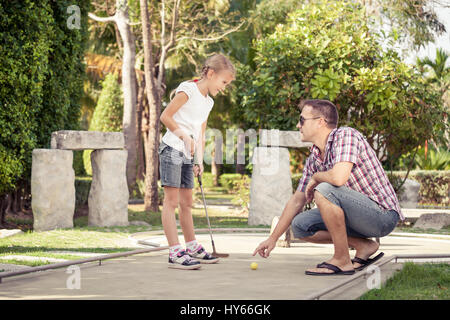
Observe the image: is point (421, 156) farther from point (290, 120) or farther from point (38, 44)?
point (38, 44)

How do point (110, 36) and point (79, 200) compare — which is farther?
point (110, 36)

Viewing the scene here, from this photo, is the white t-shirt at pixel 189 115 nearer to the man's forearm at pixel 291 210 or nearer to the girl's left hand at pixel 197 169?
the girl's left hand at pixel 197 169

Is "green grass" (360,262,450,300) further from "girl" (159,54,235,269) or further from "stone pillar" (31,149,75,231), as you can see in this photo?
"stone pillar" (31,149,75,231)

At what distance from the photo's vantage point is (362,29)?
10.7 metres

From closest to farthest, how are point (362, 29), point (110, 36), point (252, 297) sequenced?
1. point (252, 297)
2. point (362, 29)
3. point (110, 36)

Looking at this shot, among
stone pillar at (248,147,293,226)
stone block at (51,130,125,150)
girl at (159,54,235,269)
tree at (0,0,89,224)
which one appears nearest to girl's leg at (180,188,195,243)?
girl at (159,54,235,269)

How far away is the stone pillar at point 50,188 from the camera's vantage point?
8930mm

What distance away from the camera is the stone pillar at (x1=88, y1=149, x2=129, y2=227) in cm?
981

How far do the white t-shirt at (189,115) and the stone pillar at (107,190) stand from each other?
506 centimetres

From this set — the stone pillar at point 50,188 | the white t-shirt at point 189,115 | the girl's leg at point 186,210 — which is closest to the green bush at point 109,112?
the stone pillar at point 50,188

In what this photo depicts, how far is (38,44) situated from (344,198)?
6454mm

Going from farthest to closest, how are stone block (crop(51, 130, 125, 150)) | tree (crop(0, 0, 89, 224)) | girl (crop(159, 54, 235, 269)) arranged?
stone block (crop(51, 130, 125, 150)) → tree (crop(0, 0, 89, 224)) → girl (crop(159, 54, 235, 269))

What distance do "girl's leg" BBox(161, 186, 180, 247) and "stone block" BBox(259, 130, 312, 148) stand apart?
546cm

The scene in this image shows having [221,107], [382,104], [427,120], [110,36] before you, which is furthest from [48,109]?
[221,107]
